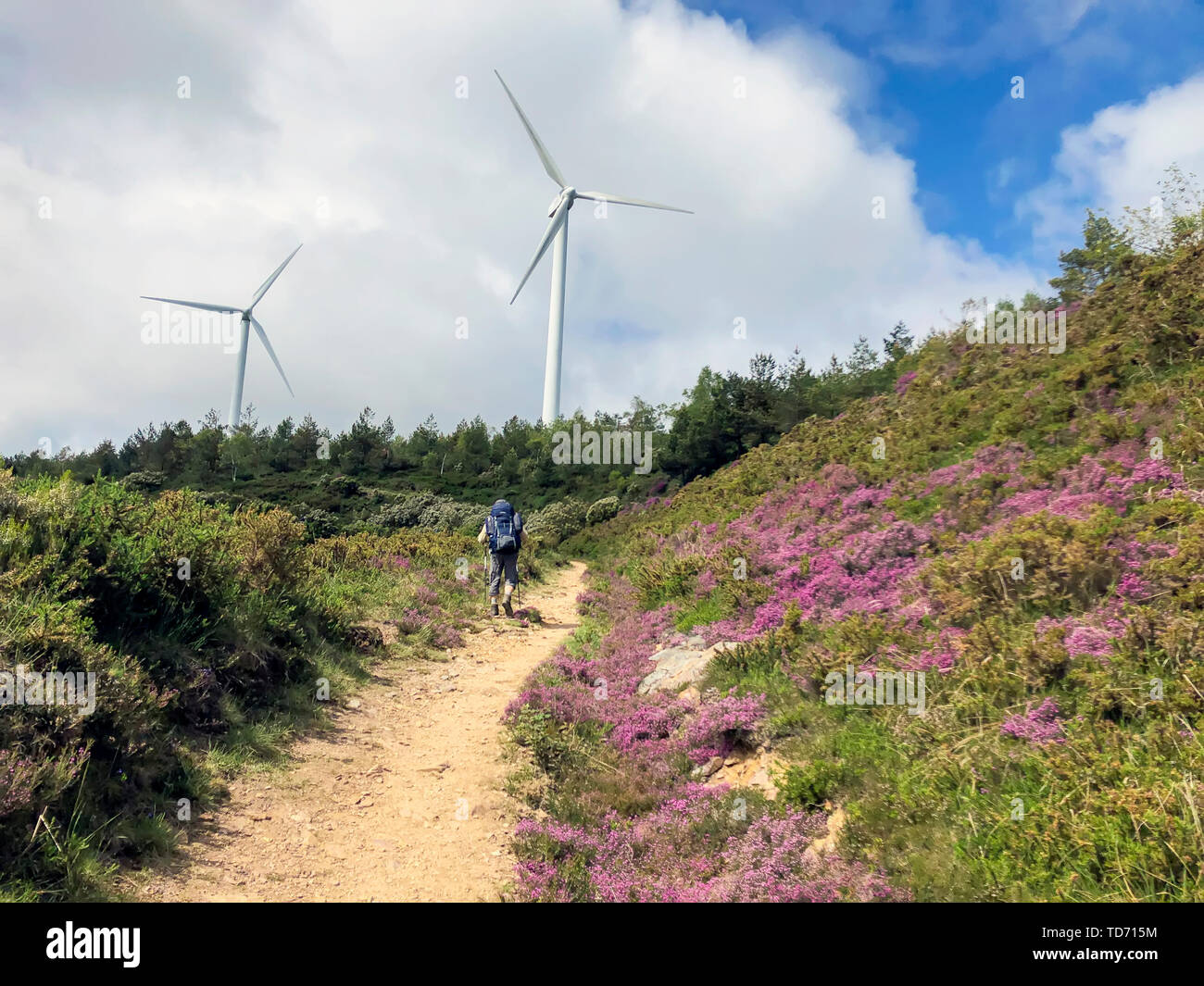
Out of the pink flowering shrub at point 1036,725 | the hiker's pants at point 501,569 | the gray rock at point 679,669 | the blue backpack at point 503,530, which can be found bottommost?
the gray rock at point 679,669

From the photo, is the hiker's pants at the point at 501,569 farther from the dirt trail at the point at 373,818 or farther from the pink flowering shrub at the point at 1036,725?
the pink flowering shrub at the point at 1036,725

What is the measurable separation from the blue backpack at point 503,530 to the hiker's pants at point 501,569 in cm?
19

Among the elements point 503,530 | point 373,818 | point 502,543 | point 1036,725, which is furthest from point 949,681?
point 503,530

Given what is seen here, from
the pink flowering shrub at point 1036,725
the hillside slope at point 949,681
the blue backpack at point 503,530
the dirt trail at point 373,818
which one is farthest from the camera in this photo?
the blue backpack at point 503,530

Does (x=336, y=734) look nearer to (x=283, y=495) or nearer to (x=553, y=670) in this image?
(x=553, y=670)

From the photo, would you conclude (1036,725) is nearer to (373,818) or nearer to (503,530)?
(373,818)

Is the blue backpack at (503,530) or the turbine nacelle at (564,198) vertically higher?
the turbine nacelle at (564,198)

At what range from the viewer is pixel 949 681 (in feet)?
19.6

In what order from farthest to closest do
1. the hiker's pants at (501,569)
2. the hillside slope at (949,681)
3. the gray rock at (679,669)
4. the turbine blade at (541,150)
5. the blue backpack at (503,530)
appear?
the turbine blade at (541,150) → the hiker's pants at (501,569) → the blue backpack at (503,530) → the gray rock at (679,669) → the hillside slope at (949,681)

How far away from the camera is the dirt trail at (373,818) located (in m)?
5.14

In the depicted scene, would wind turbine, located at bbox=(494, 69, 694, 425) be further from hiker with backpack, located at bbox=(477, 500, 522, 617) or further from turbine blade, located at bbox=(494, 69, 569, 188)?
hiker with backpack, located at bbox=(477, 500, 522, 617)

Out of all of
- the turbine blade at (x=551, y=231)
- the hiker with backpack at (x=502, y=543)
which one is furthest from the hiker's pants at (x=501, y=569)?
the turbine blade at (x=551, y=231)

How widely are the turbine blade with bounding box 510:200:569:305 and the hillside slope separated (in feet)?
108

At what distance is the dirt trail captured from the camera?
5.14m
